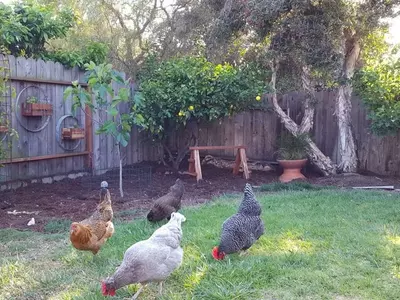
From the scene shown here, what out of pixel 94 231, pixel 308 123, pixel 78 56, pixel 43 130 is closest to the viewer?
pixel 94 231

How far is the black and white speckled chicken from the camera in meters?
3.45

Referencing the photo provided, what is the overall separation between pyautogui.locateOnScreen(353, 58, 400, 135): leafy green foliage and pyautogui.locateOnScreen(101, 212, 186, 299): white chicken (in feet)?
16.7

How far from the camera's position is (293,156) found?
814cm

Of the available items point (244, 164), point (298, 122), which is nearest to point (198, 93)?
point (244, 164)

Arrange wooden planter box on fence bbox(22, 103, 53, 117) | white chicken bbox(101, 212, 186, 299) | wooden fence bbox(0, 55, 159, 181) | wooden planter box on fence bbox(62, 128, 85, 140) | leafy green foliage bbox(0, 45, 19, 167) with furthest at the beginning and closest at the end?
1. wooden planter box on fence bbox(62, 128, 85, 140)
2. wooden planter box on fence bbox(22, 103, 53, 117)
3. wooden fence bbox(0, 55, 159, 181)
4. leafy green foliage bbox(0, 45, 19, 167)
5. white chicken bbox(101, 212, 186, 299)

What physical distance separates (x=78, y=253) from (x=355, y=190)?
4520 millimetres

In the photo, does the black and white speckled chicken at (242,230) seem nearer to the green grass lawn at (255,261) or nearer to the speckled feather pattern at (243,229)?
the speckled feather pattern at (243,229)

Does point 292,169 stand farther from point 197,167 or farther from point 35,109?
point 35,109

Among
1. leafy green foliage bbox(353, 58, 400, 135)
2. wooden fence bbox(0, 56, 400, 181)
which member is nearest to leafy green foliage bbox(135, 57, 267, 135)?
wooden fence bbox(0, 56, 400, 181)

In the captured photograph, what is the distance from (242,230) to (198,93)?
4938 mm

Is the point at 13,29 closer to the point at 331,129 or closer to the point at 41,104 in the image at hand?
the point at 41,104

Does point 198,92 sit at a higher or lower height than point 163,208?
higher

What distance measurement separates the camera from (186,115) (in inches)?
319

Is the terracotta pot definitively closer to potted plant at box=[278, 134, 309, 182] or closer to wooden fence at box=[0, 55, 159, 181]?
potted plant at box=[278, 134, 309, 182]
